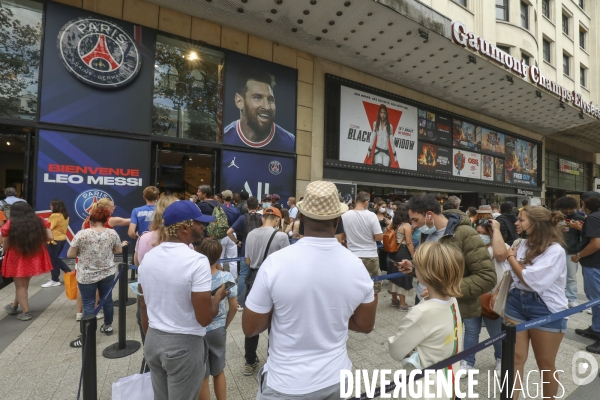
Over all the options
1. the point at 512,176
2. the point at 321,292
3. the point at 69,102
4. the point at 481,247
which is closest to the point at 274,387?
the point at 321,292

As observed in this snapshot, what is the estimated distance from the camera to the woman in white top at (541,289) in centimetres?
255

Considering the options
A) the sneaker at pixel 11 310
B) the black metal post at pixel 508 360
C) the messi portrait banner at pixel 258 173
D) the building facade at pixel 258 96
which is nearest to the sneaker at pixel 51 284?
the sneaker at pixel 11 310

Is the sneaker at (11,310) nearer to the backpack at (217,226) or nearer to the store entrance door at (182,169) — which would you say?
the backpack at (217,226)

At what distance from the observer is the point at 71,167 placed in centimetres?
817

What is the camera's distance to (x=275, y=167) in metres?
11.5

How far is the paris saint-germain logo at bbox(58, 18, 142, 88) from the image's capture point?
8172 mm

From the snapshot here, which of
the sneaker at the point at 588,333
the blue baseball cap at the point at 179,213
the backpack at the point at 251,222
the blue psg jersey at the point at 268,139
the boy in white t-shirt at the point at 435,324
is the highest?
the blue psg jersey at the point at 268,139

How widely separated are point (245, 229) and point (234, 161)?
527 cm

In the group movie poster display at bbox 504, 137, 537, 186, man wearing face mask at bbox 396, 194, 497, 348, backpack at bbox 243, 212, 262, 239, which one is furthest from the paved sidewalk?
movie poster display at bbox 504, 137, 537, 186

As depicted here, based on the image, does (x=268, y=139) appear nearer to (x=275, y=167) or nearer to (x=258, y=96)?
(x=275, y=167)

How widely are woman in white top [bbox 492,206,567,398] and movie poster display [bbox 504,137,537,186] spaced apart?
21487 millimetres

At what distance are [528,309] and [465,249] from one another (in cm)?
72

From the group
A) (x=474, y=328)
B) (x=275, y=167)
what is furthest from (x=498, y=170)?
(x=474, y=328)

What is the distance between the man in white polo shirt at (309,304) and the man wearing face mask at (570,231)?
207 inches
